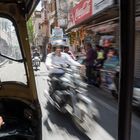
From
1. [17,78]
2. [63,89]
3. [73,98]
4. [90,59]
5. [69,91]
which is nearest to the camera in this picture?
[17,78]

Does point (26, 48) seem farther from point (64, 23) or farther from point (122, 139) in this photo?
point (64, 23)

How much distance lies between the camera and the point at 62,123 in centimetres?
705

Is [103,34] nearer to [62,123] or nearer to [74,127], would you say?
[62,123]

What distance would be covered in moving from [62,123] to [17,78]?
10.2 ft

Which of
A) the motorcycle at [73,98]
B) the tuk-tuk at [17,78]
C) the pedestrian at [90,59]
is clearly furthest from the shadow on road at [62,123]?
the pedestrian at [90,59]

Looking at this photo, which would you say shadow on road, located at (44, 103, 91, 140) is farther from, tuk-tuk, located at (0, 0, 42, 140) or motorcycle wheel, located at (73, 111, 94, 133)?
tuk-tuk, located at (0, 0, 42, 140)

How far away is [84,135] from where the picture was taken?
6.05 metres

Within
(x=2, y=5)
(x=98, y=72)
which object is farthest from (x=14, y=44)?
(x=98, y=72)

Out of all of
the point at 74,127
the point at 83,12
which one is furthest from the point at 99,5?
the point at 74,127

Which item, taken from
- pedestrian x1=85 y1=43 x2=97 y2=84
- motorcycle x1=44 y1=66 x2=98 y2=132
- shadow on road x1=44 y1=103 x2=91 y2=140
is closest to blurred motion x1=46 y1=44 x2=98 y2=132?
motorcycle x1=44 y1=66 x2=98 y2=132

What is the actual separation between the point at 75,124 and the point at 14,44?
3.10 m

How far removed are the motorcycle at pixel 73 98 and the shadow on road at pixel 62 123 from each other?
106mm

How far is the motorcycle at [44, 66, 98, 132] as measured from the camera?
19.8 feet

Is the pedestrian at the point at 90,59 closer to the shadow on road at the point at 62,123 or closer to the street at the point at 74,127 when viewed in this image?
the street at the point at 74,127
